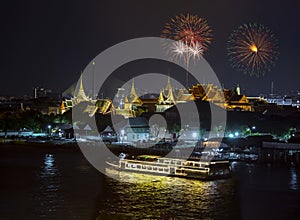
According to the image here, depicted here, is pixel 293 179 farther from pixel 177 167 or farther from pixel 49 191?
pixel 49 191

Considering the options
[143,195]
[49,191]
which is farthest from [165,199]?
[49,191]

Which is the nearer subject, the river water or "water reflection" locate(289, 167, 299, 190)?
the river water

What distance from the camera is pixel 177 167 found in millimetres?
11578

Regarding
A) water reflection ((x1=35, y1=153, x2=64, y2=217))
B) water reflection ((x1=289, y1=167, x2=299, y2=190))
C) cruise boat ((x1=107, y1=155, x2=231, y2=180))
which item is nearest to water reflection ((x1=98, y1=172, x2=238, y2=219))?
cruise boat ((x1=107, y1=155, x2=231, y2=180))

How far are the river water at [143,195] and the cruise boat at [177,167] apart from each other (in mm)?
320

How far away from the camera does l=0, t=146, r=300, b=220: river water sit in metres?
8.08

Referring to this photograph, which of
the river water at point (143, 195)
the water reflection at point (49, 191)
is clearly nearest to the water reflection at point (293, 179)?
the river water at point (143, 195)

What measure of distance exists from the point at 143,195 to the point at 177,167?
2.40m

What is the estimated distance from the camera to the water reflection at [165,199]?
7996 mm

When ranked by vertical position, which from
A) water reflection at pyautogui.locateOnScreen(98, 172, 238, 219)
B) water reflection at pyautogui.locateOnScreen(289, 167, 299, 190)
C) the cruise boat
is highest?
the cruise boat

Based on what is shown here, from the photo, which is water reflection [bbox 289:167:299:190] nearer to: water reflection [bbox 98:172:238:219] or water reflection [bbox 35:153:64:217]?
water reflection [bbox 98:172:238:219]

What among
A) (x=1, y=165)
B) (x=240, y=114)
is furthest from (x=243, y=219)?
(x=240, y=114)

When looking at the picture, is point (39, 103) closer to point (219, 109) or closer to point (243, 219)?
point (219, 109)

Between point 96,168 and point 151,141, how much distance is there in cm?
606
